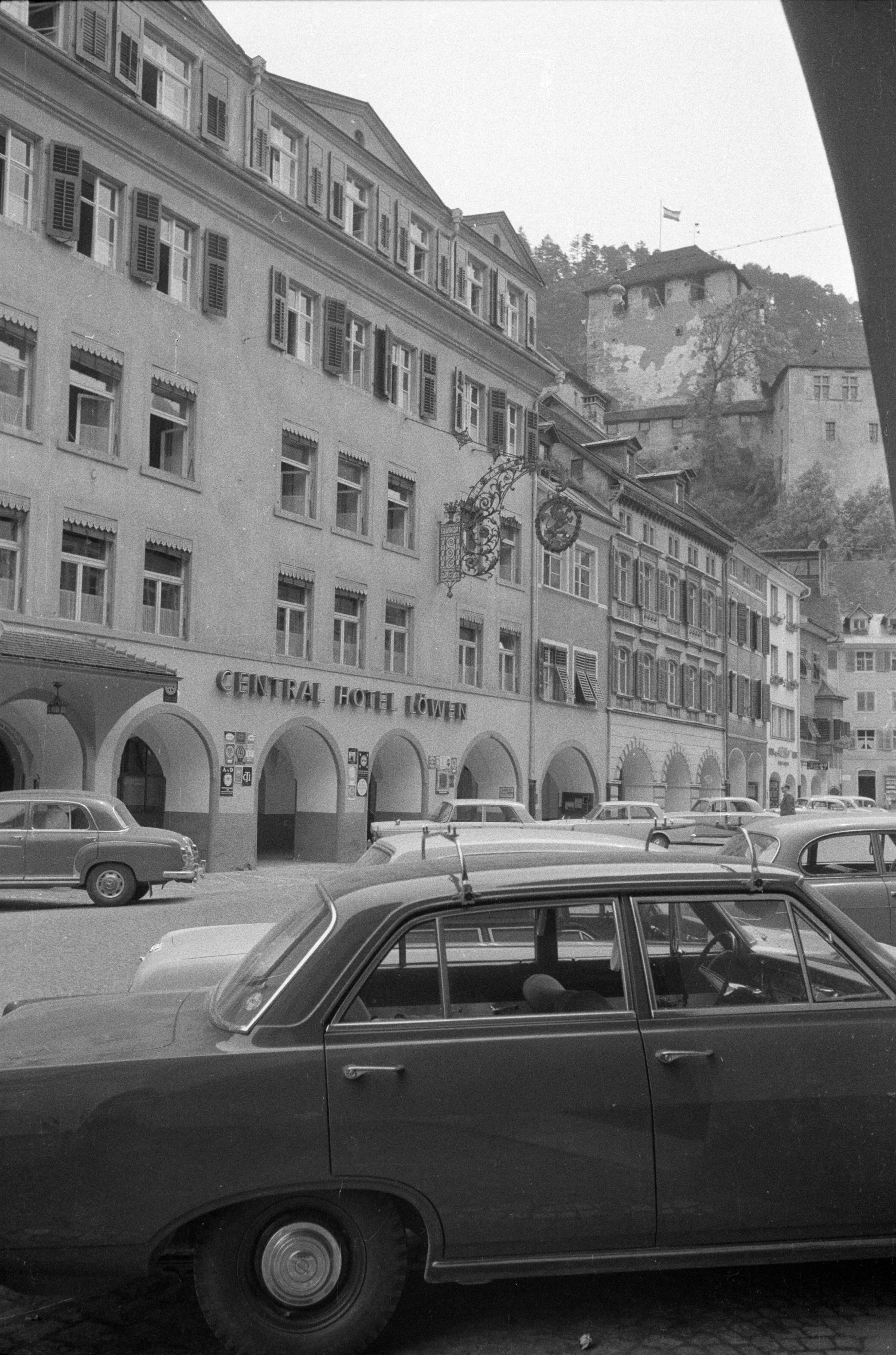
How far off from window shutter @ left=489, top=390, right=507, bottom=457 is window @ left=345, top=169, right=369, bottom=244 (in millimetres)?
6338

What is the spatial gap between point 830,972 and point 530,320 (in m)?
35.4

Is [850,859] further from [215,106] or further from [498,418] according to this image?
[498,418]

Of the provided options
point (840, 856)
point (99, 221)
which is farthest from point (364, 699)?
point (840, 856)

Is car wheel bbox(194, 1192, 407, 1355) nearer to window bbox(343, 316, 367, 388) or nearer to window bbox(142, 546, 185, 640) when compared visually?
window bbox(142, 546, 185, 640)

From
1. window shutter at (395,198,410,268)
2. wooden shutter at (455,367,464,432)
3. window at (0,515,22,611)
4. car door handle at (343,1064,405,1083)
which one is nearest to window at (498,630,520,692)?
wooden shutter at (455,367,464,432)

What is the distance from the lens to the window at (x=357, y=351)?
30.2m

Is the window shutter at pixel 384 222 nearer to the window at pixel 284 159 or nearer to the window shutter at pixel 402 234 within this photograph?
the window shutter at pixel 402 234

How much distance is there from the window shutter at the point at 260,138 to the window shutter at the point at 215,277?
2.08 m

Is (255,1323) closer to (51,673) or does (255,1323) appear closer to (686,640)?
(51,673)

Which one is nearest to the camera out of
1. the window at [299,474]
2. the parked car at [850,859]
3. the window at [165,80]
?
the parked car at [850,859]

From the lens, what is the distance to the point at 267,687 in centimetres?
2673

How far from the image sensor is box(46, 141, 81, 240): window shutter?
2255cm

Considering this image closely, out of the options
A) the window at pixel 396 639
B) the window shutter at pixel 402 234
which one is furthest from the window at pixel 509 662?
the window shutter at pixel 402 234

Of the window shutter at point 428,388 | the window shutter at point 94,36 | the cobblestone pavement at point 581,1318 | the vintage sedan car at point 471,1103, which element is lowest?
the cobblestone pavement at point 581,1318
